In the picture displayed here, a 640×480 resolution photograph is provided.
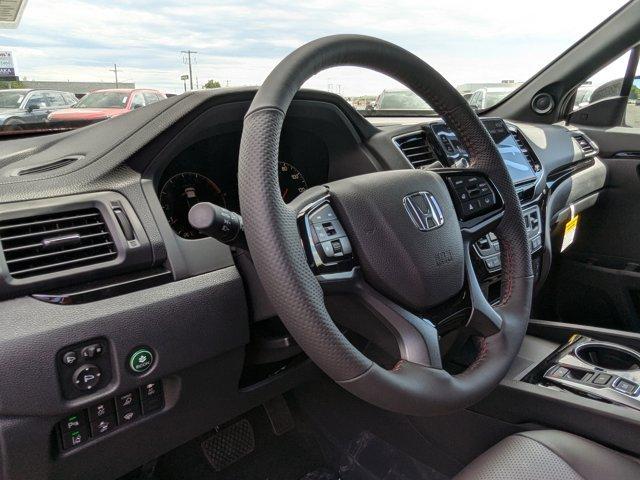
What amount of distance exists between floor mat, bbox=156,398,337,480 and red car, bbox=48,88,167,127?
1.13 m

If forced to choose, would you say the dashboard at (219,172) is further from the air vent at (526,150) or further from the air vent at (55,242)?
the air vent at (526,150)

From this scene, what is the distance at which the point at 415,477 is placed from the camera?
1.74 m

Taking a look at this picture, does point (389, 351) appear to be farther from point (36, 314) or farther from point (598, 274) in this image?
point (598, 274)

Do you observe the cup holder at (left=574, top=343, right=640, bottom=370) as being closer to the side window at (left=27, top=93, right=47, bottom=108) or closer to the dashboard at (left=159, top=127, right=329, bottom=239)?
the dashboard at (left=159, top=127, right=329, bottom=239)

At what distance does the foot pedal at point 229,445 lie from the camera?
6.16 ft

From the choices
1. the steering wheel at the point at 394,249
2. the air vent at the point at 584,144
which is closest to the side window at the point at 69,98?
the steering wheel at the point at 394,249

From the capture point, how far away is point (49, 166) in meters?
1.35

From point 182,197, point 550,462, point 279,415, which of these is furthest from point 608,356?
point 182,197

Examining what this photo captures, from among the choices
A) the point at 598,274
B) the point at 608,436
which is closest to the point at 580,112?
the point at 598,274

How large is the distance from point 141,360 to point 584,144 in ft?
7.95

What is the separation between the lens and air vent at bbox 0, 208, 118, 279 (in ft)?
3.46

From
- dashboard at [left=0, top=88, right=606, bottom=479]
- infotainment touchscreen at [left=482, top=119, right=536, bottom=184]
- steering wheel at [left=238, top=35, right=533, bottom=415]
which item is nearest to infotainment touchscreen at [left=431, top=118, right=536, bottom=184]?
infotainment touchscreen at [left=482, top=119, right=536, bottom=184]

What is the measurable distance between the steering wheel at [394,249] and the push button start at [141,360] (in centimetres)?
41

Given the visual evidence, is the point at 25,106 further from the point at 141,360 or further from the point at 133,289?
the point at 141,360
